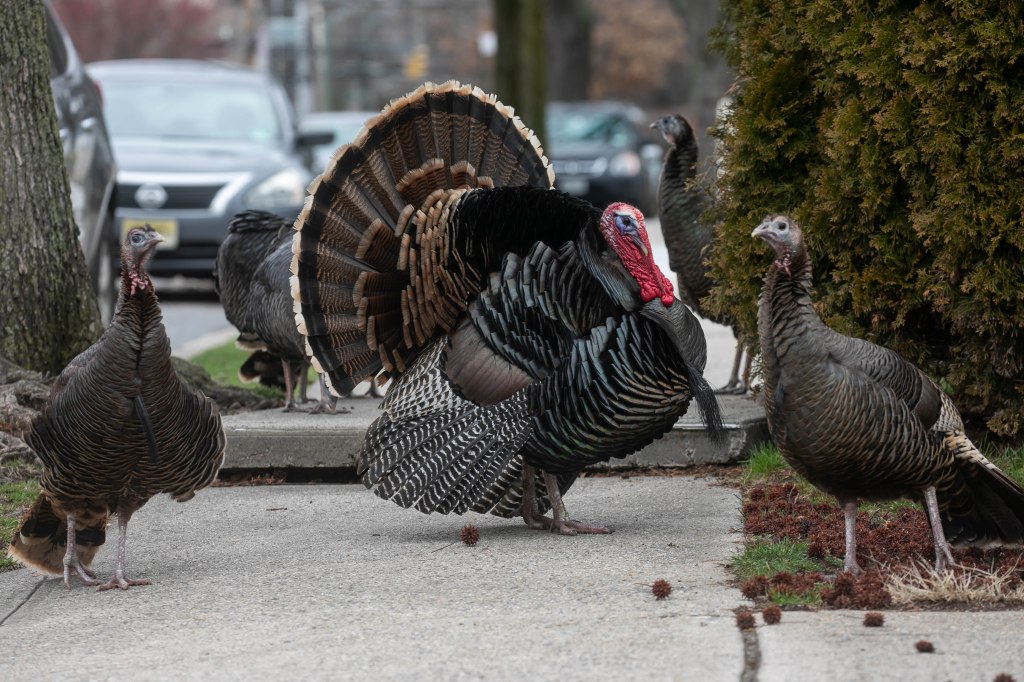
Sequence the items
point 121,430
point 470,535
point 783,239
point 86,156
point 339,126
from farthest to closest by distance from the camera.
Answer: point 339,126 < point 86,156 < point 470,535 < point 121,430 < point 783,239

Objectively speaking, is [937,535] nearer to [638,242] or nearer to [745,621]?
[745,621]

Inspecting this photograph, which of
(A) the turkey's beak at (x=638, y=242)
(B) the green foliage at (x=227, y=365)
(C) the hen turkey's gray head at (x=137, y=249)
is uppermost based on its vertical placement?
(C) the hen turkey's gray head at (x=137, y=249)

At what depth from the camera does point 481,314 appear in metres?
5.03

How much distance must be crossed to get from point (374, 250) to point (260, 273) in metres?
1.75

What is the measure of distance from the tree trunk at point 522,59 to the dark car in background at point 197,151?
4068 millimetres

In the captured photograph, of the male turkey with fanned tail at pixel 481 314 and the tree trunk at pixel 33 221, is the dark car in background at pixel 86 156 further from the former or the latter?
the male turkey with fanned tail at pixel 481 314

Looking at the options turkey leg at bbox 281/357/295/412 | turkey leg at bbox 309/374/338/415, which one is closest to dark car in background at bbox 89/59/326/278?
turkey leg at bbox 281/357/295/412

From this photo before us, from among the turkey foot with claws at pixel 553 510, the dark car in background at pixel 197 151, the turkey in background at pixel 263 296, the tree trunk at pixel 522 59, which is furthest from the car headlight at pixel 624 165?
the turkey foot with claws at pixel 553 510

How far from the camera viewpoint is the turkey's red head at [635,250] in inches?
188

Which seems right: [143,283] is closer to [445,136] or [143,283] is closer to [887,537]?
[445,136]

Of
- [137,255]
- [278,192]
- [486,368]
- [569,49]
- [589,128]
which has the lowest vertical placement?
[589,128]

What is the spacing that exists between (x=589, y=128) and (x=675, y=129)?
16.7m

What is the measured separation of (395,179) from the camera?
5.25 meters

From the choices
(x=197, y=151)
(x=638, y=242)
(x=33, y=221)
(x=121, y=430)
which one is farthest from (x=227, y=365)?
(x=638, y=242)
